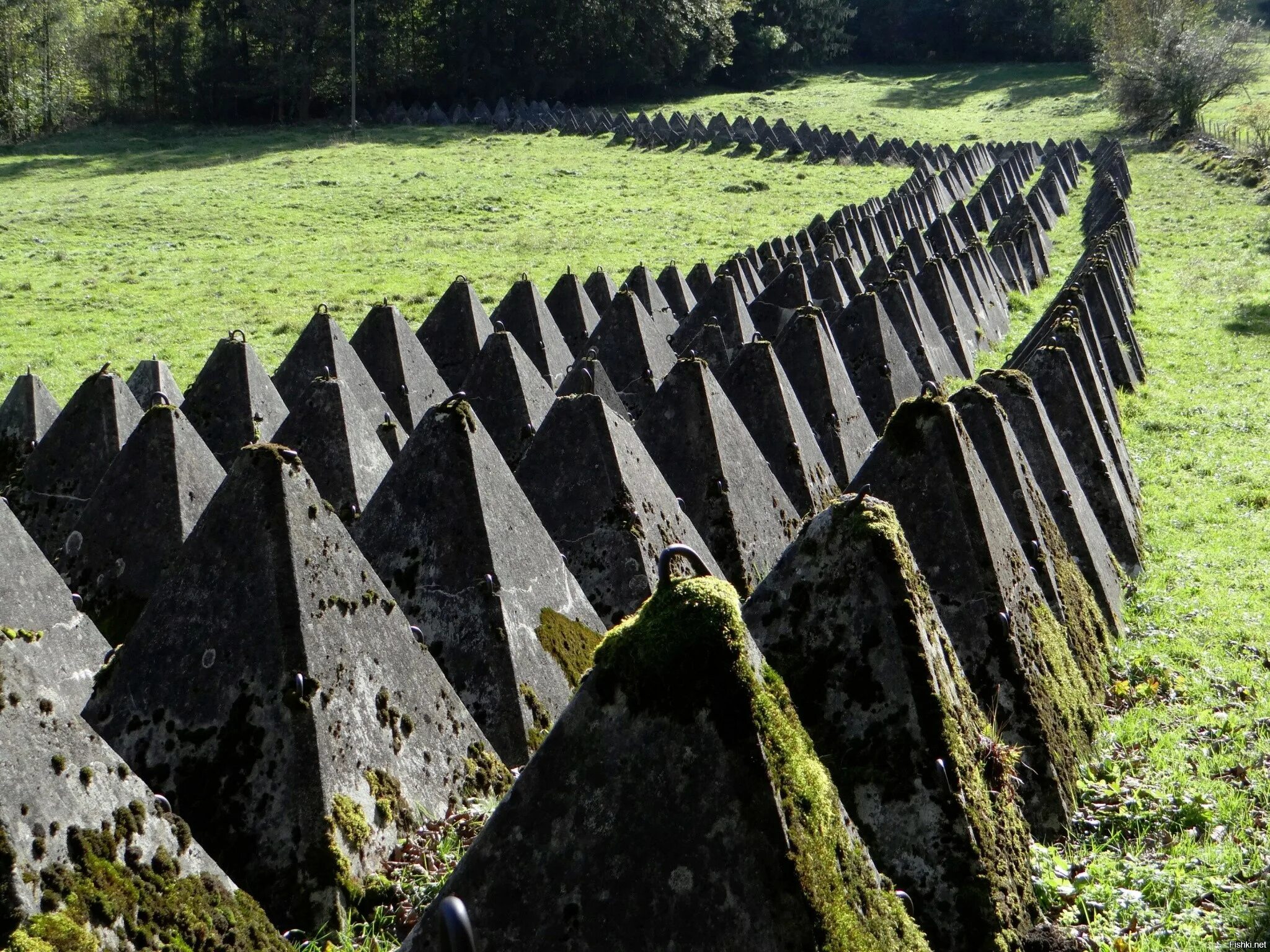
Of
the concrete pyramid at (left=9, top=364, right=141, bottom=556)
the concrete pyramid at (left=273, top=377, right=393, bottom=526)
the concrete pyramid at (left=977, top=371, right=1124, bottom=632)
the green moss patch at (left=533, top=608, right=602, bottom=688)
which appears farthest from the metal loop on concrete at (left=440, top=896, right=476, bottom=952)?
the concrete pyramid at (left=9, top=364, right=141, bottom=556)

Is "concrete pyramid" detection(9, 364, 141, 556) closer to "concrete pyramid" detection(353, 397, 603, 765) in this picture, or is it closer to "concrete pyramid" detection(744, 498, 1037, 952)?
"concrete pyramid" detection(353, 397, 603, 765)

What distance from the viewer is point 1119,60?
189 feet

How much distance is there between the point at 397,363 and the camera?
11.6 metres

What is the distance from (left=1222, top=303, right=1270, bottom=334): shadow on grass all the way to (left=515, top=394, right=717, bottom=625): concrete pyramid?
16.4 m

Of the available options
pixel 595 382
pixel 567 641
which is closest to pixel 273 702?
pixel 567 641

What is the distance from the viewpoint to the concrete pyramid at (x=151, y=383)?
10.8m

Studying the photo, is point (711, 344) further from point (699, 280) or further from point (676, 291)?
point (699, 280)

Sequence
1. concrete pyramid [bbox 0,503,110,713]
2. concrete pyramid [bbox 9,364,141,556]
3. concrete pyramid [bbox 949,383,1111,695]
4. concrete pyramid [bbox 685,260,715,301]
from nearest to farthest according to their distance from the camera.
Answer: concrete pyramid [bbox 0,503,110,713] < concrete pyramid [bbox 949,383,1111,695] < concrete pyramid [bbox 9,364,141,556] < concrete pyramid [bbox 685,260,715,301]

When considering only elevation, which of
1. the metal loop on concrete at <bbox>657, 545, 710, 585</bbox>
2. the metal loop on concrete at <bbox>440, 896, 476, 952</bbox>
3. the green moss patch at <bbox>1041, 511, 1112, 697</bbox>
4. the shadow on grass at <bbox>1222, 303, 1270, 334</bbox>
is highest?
the metal loop on concrete at <bbox>657, 545, 710, 585</bbox>

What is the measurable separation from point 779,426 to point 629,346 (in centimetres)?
381

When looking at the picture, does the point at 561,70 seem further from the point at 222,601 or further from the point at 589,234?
the point at 222,601

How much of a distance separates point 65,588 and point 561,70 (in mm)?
63619

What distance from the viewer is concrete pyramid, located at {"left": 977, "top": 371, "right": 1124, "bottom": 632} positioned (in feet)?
27.5

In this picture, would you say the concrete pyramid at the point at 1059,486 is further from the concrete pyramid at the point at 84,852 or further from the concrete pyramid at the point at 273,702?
the concrete pyramid at the point at 84,852
